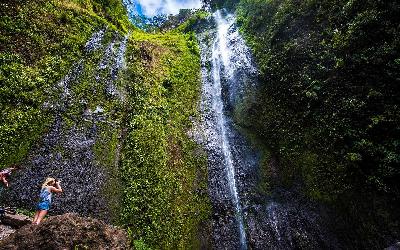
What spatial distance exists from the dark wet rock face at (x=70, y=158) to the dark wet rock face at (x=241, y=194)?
175 inches

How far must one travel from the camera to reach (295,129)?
14258mm

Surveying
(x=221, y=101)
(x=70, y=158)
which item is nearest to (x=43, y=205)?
(x=70, y=158)

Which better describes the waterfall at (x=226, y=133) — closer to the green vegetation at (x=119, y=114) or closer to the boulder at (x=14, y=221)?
the green vegetation at (x=119, y=114)

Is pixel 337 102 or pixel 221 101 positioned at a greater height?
pixel 221 101

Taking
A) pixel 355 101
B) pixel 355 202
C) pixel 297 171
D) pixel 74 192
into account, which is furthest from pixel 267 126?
pixel 74 192

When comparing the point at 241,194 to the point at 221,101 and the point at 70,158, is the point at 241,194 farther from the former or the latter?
the point at 70,158

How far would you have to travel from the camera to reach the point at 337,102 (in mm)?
13383

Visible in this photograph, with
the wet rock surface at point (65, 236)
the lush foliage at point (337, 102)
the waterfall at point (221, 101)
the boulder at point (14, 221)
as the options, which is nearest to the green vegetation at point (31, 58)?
the boulder at point (14, 221)

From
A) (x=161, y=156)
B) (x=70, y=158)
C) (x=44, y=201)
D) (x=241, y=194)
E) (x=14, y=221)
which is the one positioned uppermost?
(x=161, y=156)

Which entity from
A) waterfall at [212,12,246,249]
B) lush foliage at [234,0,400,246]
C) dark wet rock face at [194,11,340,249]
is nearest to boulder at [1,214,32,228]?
dark wet rock face at [194,11,340,249]

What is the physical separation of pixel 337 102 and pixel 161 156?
7446mm

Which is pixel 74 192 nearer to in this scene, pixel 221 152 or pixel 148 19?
pixel 221 152

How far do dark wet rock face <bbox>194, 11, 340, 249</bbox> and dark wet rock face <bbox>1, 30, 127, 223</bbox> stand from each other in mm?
4456

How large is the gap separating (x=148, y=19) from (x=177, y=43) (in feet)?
43.3
